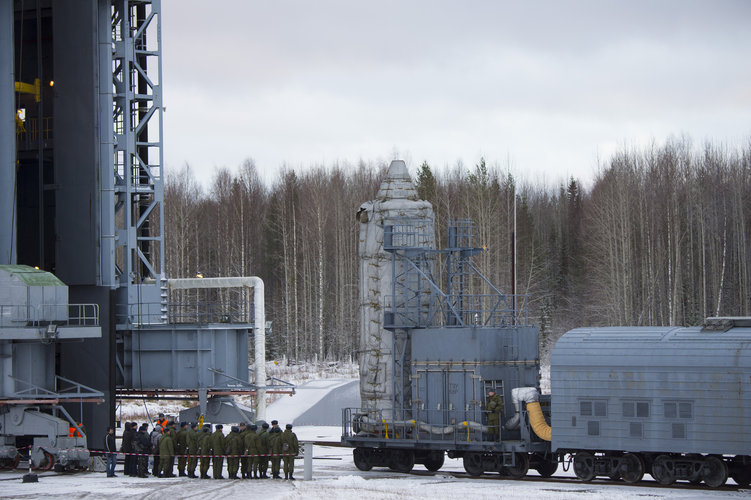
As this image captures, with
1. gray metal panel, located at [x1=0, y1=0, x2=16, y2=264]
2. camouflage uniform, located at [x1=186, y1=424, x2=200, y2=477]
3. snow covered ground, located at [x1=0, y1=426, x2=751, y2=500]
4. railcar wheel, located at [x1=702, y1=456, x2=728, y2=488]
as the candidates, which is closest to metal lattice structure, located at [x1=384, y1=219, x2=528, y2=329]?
snow covered ground, located at [x1=0, y1=426, x2=751, y2=500]

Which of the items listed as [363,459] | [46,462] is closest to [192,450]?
[46,462]

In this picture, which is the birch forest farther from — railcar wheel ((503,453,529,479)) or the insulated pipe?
railcar wheel ((503,453,529,479))

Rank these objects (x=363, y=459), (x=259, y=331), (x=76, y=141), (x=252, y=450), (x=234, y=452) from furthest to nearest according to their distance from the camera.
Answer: (x=259, y=331) → (x=76, y=141) → (x=363, y=459) → (x=234, y=452) → (x=252, y=450)

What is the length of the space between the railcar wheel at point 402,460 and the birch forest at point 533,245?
33.2 metres

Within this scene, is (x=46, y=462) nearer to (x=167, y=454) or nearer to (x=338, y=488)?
(x=167, y=454)

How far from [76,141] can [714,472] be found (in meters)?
22.0

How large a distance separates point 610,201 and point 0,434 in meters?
42.4

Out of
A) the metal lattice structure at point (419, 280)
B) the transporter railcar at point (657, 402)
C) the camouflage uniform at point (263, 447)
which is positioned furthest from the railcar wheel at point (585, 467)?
the camouflage uniform at point (263, 447)

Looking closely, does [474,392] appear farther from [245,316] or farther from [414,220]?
[245,316]

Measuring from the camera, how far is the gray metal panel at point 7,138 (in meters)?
33.2

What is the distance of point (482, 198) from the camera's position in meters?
67.4

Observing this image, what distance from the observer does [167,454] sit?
27984mm

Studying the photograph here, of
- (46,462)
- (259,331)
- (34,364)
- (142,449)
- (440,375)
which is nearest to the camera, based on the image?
(142,449)

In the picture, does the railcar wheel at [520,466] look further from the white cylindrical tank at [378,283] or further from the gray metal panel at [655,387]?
the white cylindrical tank at [378,283]
